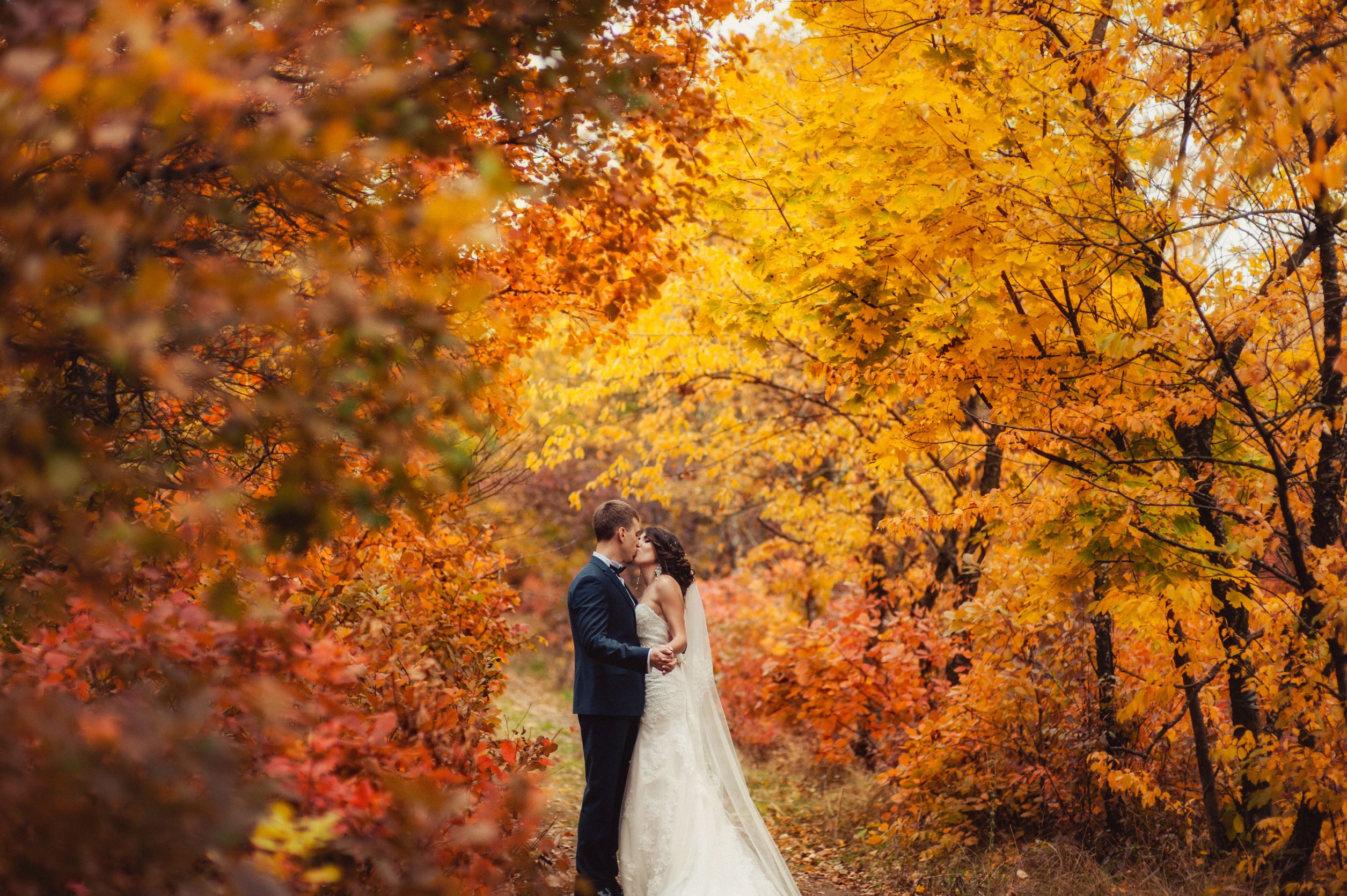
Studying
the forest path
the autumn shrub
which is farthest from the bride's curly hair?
the autumn shrub

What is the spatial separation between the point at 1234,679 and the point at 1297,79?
306cm

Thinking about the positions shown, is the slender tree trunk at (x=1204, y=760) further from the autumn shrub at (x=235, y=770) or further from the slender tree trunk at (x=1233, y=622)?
the autumn shrub at (x=235, y=770)

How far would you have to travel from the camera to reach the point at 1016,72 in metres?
4.75

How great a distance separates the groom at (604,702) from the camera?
4.88 meters

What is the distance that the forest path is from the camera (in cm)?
634

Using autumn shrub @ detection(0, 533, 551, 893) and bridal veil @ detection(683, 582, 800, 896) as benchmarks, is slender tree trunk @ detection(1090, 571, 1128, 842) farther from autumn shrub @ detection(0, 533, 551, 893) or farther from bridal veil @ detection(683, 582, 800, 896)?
autumn shrub @ detection(0, 533, 551, 893)

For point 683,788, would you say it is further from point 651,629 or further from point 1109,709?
point 1109,709

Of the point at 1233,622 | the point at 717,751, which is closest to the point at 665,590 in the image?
the point at 717,751

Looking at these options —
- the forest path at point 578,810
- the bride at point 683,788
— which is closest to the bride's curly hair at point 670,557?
the bride at point 683,788

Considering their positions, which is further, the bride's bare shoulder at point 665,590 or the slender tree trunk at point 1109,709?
the slender tree trunk at point 1109,709

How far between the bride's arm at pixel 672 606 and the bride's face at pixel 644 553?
0.17 meters

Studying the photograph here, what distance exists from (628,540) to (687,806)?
1435 mm

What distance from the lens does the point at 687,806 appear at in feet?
15.9

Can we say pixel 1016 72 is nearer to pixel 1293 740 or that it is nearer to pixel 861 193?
pixel 861 193
